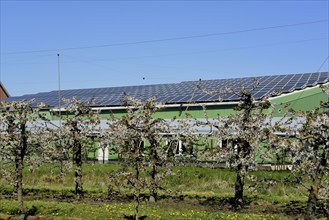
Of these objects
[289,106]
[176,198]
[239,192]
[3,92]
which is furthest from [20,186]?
[3,92]

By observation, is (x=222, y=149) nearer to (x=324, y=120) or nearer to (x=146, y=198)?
(x=146, y=198)

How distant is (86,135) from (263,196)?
28.1ft

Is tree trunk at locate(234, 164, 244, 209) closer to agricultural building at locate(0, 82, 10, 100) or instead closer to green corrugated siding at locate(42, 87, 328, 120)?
green corrugated siding at locate(42, 87, 328, 120)

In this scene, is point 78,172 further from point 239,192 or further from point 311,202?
point 311,202

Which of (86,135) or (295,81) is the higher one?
(295,81)

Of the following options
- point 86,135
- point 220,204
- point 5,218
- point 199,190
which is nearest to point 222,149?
point 220,204

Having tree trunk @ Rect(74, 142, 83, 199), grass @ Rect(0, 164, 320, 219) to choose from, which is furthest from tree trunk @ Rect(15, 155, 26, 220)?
tree trunk @ Rect(74, 142, 83, 199)

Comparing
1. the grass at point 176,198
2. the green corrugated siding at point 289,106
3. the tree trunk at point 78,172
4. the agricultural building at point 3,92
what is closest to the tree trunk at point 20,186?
the grass at point 176,198

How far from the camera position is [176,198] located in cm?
2006

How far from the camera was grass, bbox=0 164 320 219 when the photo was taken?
52.3 feet

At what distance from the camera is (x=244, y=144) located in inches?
701

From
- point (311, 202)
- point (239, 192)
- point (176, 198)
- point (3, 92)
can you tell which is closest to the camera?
point (311, 202)

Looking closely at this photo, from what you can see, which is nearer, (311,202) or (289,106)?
(311,202)

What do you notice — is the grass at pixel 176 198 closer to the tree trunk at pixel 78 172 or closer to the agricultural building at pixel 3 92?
the tree trunk at pixel 78 172
